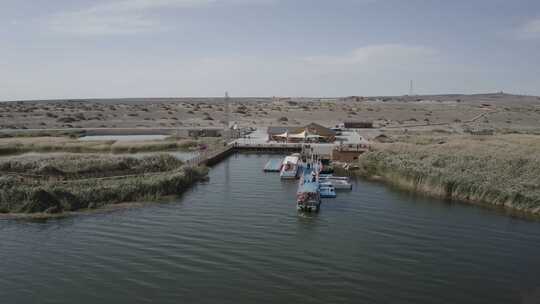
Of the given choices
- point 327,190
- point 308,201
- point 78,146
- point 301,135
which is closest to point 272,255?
point 308,201

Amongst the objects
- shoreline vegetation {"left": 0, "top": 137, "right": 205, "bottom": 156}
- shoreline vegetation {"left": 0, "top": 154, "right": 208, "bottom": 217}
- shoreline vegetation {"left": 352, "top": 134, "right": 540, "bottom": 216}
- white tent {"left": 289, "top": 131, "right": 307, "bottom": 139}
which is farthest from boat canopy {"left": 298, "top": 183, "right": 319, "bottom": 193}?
white tent {"left": 289, "top": 131, "right": 307, "bottom": 139}

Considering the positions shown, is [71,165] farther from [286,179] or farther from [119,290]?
[119,290]

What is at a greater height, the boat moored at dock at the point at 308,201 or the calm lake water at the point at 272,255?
the boat moored at dock at the point at 308,201

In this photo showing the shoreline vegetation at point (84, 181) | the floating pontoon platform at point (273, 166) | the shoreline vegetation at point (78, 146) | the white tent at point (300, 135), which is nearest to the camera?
the shoreline vegetation at point (84, 181)

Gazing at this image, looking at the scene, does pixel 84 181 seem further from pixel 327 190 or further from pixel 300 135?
pixel 300 135

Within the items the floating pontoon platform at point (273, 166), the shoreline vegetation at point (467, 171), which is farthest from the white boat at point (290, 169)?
the shoreline vegetation at point (467, 171)

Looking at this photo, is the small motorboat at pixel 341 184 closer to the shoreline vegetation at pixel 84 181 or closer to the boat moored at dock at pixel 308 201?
the boat moored at dock at pixel 308 201

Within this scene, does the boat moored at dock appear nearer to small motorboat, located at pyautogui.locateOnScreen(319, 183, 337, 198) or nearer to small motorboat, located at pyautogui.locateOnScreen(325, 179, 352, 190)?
small motorboat, located at pyautogui.locateOnScreen(319, 183, 337, 198)

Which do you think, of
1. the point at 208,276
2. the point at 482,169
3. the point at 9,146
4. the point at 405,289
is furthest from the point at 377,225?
the point at 9,146
